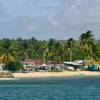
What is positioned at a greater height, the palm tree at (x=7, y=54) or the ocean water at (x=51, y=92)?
the palm tree at (x=7, y=54)

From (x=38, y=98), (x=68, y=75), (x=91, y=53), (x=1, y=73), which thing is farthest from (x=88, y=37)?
(x=38, y=98)

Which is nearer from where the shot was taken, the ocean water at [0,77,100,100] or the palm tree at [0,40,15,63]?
the ocean water at [0,77,100,100]

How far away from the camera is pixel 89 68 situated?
639ft

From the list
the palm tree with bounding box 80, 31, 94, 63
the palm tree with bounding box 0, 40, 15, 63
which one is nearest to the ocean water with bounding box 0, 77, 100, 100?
the palm tree with bounding box 0, 40, 15, 63

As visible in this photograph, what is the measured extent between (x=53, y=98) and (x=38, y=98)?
2.23 m

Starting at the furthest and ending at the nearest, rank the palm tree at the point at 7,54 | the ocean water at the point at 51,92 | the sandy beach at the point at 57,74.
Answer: the palm tree at the point at 7,54 < the sandy beach at the point at 57,74 < the ocean water at the point at 51,92

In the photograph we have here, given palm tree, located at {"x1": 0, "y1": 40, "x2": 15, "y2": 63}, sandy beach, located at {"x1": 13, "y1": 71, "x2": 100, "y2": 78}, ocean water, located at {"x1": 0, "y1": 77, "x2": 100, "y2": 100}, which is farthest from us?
palm tree, located at {"x1": 0, "y1": 40, "x2": 15, "y2": 63}

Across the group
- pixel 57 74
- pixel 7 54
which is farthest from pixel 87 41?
pixel 7 54

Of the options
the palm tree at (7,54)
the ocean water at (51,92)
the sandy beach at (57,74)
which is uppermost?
the palm tree at (7,54)

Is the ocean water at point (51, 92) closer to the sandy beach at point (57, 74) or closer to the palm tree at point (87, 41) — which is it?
the sandy beach at point (57, 74)

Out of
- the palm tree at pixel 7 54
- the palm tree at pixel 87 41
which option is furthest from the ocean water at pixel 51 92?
the palm tree at pixel 87 41

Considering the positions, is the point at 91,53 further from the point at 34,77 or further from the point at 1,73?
the point at 1,73

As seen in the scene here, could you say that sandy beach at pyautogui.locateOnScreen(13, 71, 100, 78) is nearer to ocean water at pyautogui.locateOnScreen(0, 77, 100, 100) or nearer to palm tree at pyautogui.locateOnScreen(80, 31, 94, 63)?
palm tree at pyautogui.locateOnScreen(80, 31, 94, 63)

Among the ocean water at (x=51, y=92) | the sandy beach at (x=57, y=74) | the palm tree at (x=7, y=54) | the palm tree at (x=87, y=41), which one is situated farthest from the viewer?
the palm tree at (x=87, y=41)
